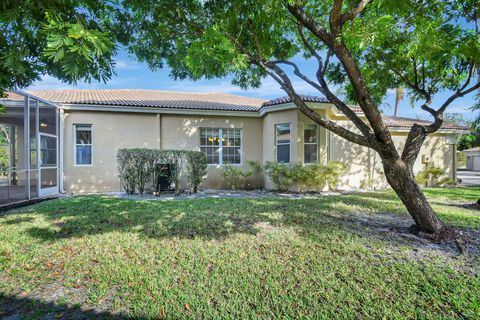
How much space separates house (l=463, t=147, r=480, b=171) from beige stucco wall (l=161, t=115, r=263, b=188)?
42.1 metres

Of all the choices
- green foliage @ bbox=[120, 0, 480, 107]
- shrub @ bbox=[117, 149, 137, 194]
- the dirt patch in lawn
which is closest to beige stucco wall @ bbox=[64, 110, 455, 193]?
shrub @ bbox=[117, 149, 137, 194]

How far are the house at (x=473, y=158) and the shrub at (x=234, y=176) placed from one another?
4315 cm

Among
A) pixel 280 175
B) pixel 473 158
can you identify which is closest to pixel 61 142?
pixel 280 175

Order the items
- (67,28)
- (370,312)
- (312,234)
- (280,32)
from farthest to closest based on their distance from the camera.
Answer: (280,32)
(312,234)
(370,312)
(67,28)

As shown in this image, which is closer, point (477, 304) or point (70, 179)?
point (477, 304)

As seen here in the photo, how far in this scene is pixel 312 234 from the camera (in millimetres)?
5309

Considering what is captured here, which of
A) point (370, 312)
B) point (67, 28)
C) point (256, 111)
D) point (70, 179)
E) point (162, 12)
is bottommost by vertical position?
point (370, 312)

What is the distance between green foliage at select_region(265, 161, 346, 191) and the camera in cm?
1141

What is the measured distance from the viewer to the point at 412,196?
526 cm

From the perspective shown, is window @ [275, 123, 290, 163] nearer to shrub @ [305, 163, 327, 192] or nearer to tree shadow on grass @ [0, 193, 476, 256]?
shrub @ [305, 163, 327, 192]

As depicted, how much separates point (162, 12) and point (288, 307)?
266 inches

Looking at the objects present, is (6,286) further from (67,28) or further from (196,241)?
(67,28)

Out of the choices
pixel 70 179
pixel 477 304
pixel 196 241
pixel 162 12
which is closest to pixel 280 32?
pixel 162 12

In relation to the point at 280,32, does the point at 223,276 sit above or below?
below
